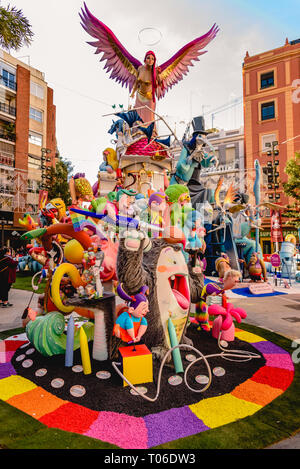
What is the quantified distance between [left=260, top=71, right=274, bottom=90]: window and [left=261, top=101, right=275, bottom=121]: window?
1543 millimetres

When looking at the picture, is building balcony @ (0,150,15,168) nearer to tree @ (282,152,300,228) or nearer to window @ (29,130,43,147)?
window @ (29,130,43,147)

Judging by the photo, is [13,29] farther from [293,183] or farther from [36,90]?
[36,90]

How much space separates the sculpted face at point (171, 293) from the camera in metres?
Answer: 3.92

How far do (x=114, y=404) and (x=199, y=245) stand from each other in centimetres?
274

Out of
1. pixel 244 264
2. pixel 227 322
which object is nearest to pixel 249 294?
pixel 244 264

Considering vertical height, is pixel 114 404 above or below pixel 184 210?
below

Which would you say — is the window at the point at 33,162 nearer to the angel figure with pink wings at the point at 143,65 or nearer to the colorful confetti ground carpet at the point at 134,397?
the angel figure with pink wings at the point at 143,65

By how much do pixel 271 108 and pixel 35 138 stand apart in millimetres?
20926

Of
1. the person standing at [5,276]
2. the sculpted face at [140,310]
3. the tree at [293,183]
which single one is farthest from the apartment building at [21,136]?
the sculpted face at [140,310]

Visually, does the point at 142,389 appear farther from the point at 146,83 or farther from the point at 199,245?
the point at 146,83

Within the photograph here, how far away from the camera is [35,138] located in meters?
26.6

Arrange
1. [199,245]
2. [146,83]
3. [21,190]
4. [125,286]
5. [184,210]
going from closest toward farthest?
Answer: [125,286]
[184,210]
[199,245]
[146,83]
[21,190]

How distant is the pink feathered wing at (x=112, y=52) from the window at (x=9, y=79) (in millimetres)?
20562
